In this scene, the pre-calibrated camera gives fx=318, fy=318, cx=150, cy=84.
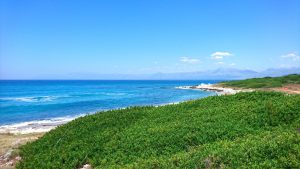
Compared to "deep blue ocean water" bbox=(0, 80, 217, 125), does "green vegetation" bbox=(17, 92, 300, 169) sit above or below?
above

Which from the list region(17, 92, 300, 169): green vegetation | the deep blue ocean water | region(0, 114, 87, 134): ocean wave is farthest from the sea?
region(17, 92, 300, 169): green vegetation

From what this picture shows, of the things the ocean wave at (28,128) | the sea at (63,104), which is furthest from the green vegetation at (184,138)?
the sea at (63,104)

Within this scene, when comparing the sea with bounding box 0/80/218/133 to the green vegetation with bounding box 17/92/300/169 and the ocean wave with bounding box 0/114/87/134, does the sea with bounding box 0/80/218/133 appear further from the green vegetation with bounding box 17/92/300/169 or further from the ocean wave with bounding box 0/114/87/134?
the green vegetation with bounding box 17/92/300/169

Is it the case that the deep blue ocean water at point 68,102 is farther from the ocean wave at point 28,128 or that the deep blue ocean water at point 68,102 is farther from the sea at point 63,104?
the ocean wave at point 28,128

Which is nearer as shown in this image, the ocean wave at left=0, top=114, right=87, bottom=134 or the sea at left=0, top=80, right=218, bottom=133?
the ocean wave at left=0, top=114, right=87, bottom=134

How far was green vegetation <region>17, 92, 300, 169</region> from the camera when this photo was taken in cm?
1064

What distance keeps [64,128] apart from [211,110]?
8.12 metres

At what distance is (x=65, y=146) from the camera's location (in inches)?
597

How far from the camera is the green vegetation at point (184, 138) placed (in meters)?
10.6

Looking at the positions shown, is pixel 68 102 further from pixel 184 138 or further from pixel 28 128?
pixel 184 138

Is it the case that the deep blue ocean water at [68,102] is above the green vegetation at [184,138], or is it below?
below

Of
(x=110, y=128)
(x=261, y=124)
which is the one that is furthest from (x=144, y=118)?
(x=261, y=124)

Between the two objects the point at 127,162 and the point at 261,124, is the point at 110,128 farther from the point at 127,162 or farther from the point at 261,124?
the point at 261,124

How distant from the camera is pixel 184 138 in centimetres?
1348
